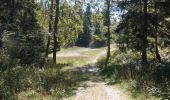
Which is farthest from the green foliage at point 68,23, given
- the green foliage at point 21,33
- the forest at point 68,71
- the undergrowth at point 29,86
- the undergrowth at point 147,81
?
the undergrowth at point 29,86

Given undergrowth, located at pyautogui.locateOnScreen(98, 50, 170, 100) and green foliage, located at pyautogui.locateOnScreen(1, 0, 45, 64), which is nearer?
undergrowth, located at pyautogui.locateOnScreen(98, 50, 170, 100)

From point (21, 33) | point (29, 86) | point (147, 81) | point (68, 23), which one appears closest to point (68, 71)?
point (21, 33)

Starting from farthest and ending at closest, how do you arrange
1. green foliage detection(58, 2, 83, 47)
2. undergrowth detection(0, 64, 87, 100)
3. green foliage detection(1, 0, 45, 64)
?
green foliage detection(58, 2, 83, 47)
green foliage detection(1, 0, 45, 64)
undergrowth detection(0, 64, 87, 100)

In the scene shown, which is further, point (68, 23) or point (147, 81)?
point (68, 23)

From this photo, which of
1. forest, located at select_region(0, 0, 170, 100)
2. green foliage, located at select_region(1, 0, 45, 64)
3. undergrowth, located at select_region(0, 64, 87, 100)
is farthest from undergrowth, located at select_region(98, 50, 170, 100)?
green foliage, located at select_region(1, 0, 45, 64)

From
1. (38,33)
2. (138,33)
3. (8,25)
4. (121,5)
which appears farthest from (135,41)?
(8,25)

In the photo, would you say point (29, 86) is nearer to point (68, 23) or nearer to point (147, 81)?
point (147, 81)

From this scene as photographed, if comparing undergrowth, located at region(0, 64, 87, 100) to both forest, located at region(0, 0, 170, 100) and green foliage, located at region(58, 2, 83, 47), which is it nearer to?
forest, located at region(0, 0, 170, 100)

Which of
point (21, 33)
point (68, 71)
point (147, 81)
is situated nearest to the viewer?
point (147, 81)

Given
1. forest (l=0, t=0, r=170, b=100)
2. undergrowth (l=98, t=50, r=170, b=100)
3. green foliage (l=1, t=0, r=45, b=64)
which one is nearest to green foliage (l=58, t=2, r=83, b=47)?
forest (l=0, t=0, r=170, b=100)

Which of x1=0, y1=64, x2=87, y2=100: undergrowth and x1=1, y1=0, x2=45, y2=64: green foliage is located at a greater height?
x1=1, y1=0, x2=45, y2=64: green foliage

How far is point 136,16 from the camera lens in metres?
29.0

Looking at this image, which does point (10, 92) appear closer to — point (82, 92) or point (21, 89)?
point (21, 89)

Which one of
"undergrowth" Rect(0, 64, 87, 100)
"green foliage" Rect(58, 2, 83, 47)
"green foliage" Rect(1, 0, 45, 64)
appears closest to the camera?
"undergrowth" Rect(0, 64, 87, 100)
